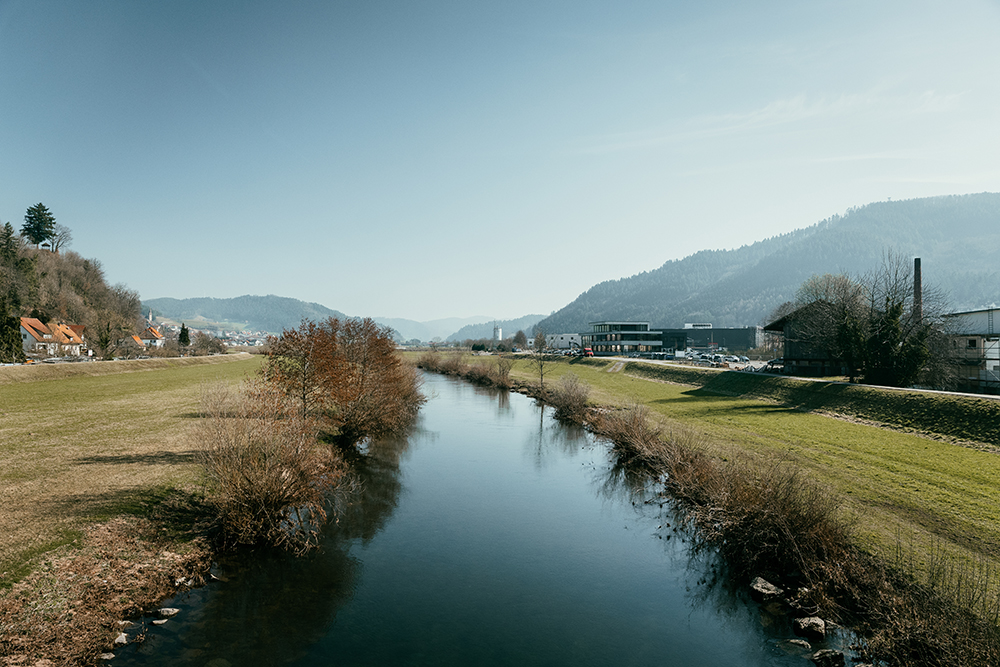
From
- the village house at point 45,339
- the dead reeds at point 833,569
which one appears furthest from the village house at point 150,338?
the dead reeds at point 833,569

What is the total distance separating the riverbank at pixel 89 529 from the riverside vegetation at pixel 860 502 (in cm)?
1440

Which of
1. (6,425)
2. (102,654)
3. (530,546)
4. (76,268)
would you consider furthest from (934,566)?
(76,268)

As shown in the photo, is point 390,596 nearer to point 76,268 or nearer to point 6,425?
point 6,425

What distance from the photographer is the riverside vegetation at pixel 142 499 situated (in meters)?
8.91

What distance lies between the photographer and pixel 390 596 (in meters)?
11.3

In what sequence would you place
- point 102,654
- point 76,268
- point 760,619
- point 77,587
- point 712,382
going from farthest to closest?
1. point 76,268
2. point 712,382
3. point 760,619
4. point 77,587
5. point 102,654

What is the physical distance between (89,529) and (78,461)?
268 inches

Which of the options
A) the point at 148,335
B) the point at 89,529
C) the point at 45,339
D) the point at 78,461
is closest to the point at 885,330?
the point at 89,529

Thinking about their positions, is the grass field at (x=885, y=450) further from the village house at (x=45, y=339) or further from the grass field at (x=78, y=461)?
the village house at (x=45, y=339)

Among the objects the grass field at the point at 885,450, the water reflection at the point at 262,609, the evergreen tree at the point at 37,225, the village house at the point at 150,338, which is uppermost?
the evergreen tree at the point at 37,225

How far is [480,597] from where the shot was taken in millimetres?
11422

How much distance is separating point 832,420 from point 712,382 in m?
18.1

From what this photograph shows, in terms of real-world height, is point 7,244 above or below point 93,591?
above

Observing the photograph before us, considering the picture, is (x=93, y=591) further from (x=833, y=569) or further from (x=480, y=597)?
(x=833, y=569)
